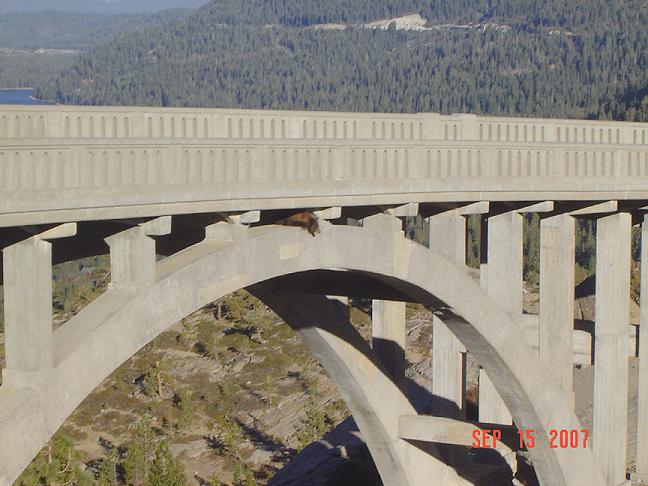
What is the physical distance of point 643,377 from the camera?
72.3ft

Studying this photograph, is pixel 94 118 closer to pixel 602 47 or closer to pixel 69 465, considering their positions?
pixel 69 465

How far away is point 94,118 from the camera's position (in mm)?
14828

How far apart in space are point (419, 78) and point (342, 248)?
528 ft

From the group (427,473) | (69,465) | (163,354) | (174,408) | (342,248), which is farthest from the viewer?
(163,354)

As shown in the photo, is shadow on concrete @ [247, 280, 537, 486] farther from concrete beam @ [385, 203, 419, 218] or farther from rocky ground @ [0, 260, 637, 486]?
rocky ground @ [0, 260, 637, 486]

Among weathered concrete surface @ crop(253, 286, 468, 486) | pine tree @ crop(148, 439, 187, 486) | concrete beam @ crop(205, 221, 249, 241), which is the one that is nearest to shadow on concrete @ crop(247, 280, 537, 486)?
weathered concrete surface @ crop(253, 286, 468, 486)

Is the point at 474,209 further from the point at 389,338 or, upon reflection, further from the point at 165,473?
the point at 165,473

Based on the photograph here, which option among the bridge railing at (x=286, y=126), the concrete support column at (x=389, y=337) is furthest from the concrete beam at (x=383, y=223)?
the concrete support column at (x=389, y=337)

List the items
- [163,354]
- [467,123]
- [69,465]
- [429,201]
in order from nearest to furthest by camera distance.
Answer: [429,201] → [467,123] → [69,465] → [163,354]

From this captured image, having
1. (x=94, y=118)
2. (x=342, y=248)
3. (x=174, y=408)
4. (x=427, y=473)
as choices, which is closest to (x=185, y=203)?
(x=94, y=118)

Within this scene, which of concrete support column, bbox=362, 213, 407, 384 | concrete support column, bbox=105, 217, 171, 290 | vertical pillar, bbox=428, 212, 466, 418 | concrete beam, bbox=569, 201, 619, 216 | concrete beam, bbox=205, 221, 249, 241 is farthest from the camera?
vertical pillar, bbox=428, 212, 466, 418

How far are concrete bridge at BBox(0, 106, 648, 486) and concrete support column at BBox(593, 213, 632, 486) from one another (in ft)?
0.11

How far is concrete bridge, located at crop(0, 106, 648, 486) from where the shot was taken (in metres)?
11.5

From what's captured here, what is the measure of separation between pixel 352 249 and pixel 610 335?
645 cm
